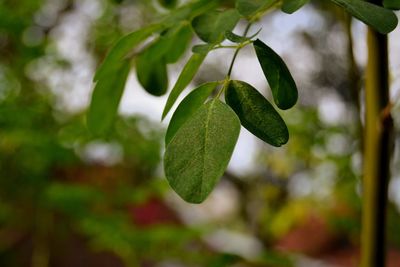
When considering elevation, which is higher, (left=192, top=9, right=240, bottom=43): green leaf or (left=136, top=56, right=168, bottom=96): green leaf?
(left=192, top=9, right=240, bottom=43): green leaf

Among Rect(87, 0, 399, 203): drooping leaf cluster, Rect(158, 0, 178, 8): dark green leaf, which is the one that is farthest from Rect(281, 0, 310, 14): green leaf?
Rect(158, 0, 178, 8): dark green leaf

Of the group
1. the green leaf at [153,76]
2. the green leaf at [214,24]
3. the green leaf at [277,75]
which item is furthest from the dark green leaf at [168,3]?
the green leaf at [277,75]

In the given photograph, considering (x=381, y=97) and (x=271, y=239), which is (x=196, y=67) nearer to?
(x=381, y=97)

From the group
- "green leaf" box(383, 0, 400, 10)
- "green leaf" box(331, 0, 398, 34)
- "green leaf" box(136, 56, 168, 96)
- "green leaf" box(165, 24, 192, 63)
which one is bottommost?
"green leaf" box(136, 56, 168, 96)

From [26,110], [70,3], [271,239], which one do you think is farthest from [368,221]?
[70,3]

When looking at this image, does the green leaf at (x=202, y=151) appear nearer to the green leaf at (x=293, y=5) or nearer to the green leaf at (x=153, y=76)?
the green leaf at (x=293, y=5)

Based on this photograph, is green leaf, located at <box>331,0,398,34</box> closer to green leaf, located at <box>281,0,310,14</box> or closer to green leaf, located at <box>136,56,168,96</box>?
green leaf, located at <box>281,0,310,14</box>
